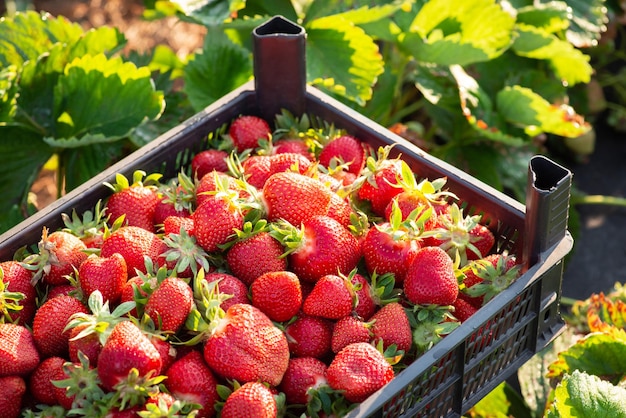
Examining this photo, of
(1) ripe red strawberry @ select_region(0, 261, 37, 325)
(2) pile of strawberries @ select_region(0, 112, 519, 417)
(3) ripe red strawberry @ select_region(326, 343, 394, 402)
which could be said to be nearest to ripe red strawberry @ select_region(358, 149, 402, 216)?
(2) pile of strawberries @ select_region(0, 112, 519, 417)

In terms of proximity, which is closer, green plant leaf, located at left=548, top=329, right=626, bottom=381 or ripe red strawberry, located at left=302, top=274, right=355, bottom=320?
ripe red strawberry, located at left=302, top=274, right=355, bottom=320

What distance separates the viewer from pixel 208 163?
162 centimetres

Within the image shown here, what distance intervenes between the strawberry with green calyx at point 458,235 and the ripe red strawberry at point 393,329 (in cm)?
14

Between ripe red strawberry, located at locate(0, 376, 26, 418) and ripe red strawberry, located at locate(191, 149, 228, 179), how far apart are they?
0.53m

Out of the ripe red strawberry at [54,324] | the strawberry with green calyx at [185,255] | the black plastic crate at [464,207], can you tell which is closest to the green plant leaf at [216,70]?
the black plastic crate at [464,207]

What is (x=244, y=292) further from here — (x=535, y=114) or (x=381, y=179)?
(x=535, y=114)

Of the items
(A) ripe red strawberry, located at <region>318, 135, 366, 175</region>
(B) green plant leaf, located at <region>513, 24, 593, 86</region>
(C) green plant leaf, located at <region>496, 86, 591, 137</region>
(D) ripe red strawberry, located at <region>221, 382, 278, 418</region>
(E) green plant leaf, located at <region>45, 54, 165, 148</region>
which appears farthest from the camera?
(B) green plant leaf, located at <region>513, 24, 593, 86</region>

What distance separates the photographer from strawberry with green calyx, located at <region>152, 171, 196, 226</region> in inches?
58.5

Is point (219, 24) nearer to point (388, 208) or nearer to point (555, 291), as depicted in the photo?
point (388, 208)

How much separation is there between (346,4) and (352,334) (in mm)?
1170

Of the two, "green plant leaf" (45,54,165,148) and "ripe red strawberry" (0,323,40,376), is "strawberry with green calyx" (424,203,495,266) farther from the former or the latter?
"green plant leaf" (45,54,165,148)

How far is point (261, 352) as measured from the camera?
1194 millimetres

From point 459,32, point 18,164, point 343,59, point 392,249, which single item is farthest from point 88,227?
point 459,32

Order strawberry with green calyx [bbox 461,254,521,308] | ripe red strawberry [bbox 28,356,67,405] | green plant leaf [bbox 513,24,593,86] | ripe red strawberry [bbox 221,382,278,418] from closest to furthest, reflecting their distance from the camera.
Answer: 1. ripe red strawberry [bbox 221,382,278,418]
2. ripe red strawberry [bbox 28,356,67,405]
3. strawberry with green calyx [bbox 461,254,521,308]
4. green plant leaf [bbox 513,24,593,86]
